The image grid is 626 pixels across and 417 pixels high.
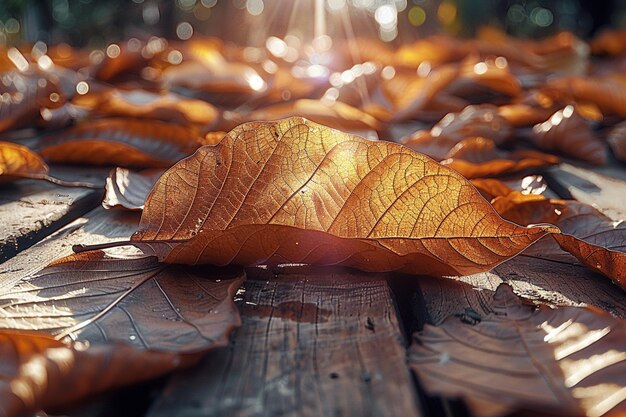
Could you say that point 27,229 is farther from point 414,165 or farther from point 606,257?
point 606,257

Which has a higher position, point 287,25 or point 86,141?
point 287,25

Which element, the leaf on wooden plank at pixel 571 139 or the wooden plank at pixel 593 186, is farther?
the leaf on wooden plank at pixel 571 139

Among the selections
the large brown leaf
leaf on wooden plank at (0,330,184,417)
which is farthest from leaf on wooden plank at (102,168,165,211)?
leaf on wooden plank at (0,330,184,417)

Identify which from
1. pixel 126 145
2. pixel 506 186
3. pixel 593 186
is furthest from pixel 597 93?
pixel 126 145

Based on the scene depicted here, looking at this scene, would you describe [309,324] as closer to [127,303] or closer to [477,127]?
[127,303]

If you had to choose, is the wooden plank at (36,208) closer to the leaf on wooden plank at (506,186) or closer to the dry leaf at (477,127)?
the leaf on wooden plank at (506,186)

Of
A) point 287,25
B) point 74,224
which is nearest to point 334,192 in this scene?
point 74,224

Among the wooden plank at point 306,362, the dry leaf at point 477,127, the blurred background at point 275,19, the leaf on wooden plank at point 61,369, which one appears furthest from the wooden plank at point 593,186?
the blurred background at point 275,19
